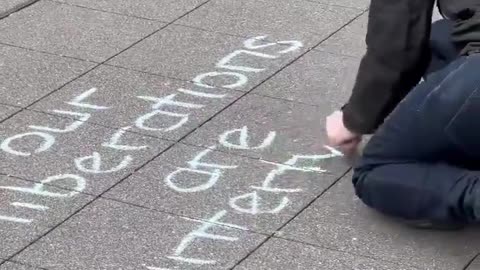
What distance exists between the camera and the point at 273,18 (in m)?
6.08

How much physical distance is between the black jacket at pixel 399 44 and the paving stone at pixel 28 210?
1077 mm

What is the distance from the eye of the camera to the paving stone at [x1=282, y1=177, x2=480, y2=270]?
400 cm

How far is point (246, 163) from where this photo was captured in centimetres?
460

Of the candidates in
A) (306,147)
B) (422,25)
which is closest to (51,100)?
(306,147)

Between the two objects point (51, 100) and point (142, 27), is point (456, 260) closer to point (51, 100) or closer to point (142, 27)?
A: point (51, 100)

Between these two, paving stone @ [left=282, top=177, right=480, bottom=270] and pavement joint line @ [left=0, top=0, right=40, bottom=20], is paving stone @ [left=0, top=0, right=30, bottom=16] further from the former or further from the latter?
paving stone @ [left=282, top=177, right=480, bottom=270]

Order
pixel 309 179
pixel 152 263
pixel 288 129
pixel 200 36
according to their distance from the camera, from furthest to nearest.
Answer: pixel 200 36, pixel 288 129, pixel 309 179, pixel 152 263

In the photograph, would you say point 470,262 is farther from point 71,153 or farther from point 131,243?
point 71,153

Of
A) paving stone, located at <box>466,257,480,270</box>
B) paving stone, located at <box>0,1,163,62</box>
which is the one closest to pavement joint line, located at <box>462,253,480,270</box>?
paving stone, located at <box>466,257,480,270</box>

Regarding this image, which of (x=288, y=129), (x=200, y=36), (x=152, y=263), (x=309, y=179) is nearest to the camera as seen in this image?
(x=152, y=263)

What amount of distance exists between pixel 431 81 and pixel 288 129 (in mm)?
1005

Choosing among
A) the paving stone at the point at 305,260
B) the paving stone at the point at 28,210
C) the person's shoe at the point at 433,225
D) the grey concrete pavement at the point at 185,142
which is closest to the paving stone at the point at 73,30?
the grey concrete pavement at the point at 185,142

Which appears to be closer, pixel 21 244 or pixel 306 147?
Answer: pixel 21 244

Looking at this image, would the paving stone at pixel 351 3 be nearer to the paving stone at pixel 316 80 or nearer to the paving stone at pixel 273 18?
the paving stone at pixel 273 18
